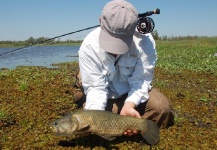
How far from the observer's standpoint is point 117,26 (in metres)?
3.35

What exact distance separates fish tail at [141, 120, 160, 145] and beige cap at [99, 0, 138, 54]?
92 cm

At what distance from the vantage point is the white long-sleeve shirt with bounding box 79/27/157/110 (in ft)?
12.5

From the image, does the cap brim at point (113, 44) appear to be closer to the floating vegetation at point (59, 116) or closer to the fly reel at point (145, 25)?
the fly reel at point (145, 25)

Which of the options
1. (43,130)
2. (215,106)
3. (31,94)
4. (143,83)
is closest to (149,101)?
(143,83)

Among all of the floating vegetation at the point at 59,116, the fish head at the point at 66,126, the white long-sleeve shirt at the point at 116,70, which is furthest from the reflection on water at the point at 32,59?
the fish head at the point at 66,126

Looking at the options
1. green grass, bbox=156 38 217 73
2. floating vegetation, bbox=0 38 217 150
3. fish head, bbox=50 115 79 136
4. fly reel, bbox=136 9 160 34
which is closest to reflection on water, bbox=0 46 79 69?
green grass, bbox=156 38 217 73

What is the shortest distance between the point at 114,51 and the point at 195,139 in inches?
66.0

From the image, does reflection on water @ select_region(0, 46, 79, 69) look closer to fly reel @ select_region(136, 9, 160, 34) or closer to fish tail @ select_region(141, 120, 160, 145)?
fly reel @ select_region(136, 9, 160, 34)

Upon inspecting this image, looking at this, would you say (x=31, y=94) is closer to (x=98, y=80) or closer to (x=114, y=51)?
(x=98, y=80)

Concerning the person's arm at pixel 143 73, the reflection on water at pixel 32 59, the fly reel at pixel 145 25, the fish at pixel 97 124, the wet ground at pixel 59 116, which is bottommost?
the reflection on water at pixel 32 59

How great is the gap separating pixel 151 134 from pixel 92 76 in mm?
1042

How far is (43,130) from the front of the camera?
165 inches

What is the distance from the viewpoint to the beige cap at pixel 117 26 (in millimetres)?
3344

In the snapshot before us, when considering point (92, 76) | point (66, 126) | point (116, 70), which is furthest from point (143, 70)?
point (66, 126)
